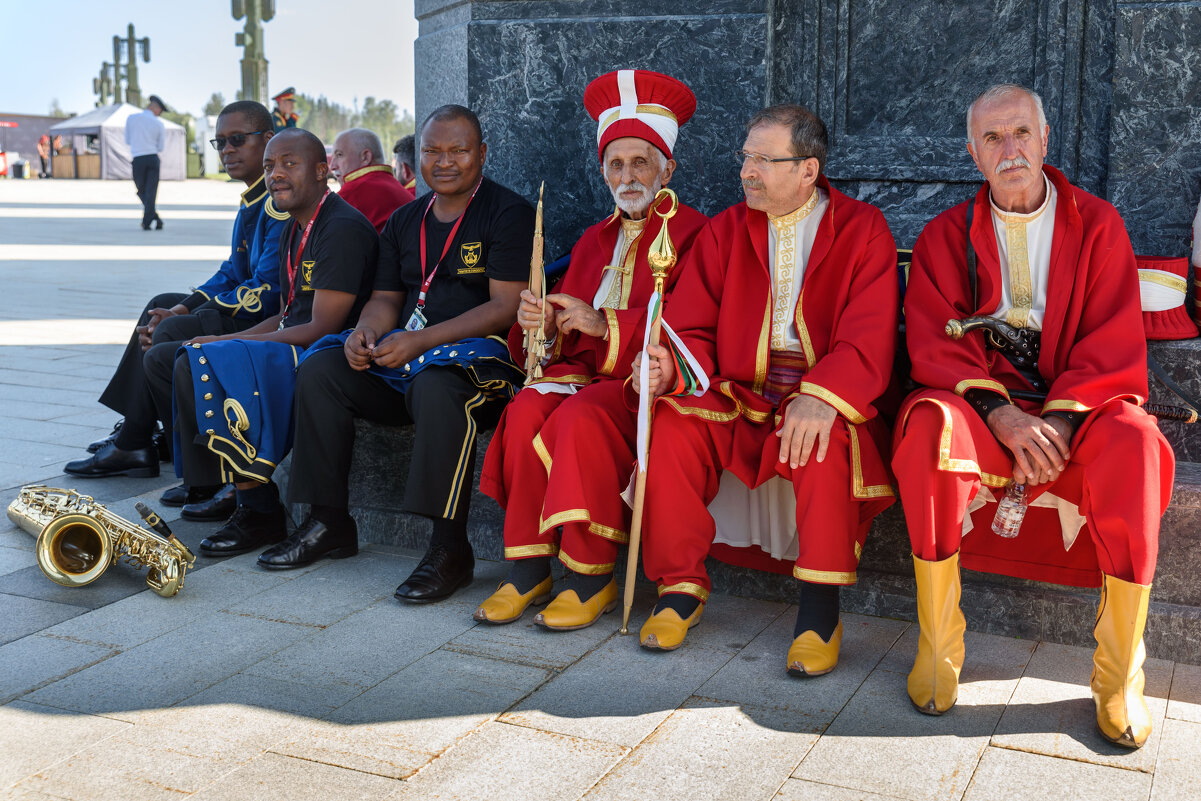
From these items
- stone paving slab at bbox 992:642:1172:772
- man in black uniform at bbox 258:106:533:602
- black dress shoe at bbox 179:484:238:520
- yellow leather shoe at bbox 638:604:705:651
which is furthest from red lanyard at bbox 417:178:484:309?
stone paving slab at bbox 992:642:1172:772

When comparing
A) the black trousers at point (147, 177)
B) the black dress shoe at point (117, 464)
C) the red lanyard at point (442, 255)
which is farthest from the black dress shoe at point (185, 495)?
the black trousers at point (147, 177)

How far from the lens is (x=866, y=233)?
3.68 m

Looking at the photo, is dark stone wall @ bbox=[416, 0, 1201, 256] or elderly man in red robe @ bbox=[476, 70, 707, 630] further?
dark stone wall @ bbox=[416, 0, 1201, 256]

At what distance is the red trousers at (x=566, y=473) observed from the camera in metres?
3.66

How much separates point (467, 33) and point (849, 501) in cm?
283

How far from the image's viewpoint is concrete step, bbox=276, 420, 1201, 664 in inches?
135

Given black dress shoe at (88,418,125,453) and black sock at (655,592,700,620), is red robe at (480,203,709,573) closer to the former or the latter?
black sock at (655,592,700,620)

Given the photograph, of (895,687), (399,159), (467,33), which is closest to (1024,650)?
(895,687)

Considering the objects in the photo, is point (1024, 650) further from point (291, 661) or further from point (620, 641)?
point (291, 661)

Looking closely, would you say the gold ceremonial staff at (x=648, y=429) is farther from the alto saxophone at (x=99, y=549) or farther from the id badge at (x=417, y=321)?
the alto saxophone at (x=99, y=549)

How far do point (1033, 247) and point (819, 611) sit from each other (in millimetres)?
1213

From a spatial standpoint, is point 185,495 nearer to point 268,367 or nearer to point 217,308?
point 217,308

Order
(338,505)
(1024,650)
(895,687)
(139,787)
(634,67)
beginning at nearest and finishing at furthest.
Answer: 1. (139,787)
2. (895,687)
3. (1024,650)
4. (338,505)
5. (634,67)

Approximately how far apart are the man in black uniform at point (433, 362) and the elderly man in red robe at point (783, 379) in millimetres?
703
